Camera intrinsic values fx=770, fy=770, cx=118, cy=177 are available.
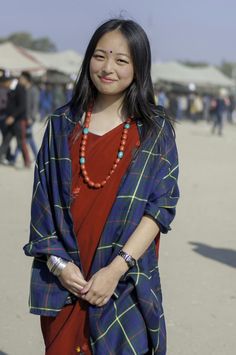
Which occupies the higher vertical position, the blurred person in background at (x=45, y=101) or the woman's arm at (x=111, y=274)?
the woman's arm at (x=111, y=274)

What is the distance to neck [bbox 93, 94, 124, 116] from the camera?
281cm

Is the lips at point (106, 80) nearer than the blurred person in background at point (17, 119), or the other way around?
the lips at point (106, 80)

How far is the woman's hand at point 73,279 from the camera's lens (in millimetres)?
2604

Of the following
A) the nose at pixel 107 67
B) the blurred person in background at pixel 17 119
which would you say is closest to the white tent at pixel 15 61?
the blurred person in background at pixel 17 119

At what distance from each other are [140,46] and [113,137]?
336 millimetres

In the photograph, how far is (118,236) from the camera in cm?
263

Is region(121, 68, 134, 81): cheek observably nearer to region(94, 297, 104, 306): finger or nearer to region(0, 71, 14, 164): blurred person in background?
region(94, 297, 104, 306): finger

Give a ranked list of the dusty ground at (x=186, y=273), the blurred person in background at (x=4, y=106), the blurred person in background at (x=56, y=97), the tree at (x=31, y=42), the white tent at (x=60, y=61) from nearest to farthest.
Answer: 1. the dusty ground at (x=186, y=273)
2. the blurred person in background at (x=4, y=106)
3. the blurred person in background at (x=56, y=97)
4. the white tent at (x=60, y=61)
5. the tree at (x=31, y=42)

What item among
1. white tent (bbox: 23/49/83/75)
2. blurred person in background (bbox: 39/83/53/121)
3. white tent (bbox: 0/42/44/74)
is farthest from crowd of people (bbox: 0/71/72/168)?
white tent (bbox: 23/49/83/75)

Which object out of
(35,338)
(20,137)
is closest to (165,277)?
(35,338)

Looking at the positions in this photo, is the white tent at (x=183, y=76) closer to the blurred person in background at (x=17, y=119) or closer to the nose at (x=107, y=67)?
the blurred person in background at (x=17, y=119)

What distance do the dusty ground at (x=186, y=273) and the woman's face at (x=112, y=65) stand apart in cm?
175

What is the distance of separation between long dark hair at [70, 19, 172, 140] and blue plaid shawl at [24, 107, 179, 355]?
9 cm

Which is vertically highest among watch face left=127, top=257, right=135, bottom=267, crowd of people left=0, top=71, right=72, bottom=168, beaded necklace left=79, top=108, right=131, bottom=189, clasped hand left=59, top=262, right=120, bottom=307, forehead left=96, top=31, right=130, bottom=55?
forehead left=96, top=31, right=130, bottom=55
